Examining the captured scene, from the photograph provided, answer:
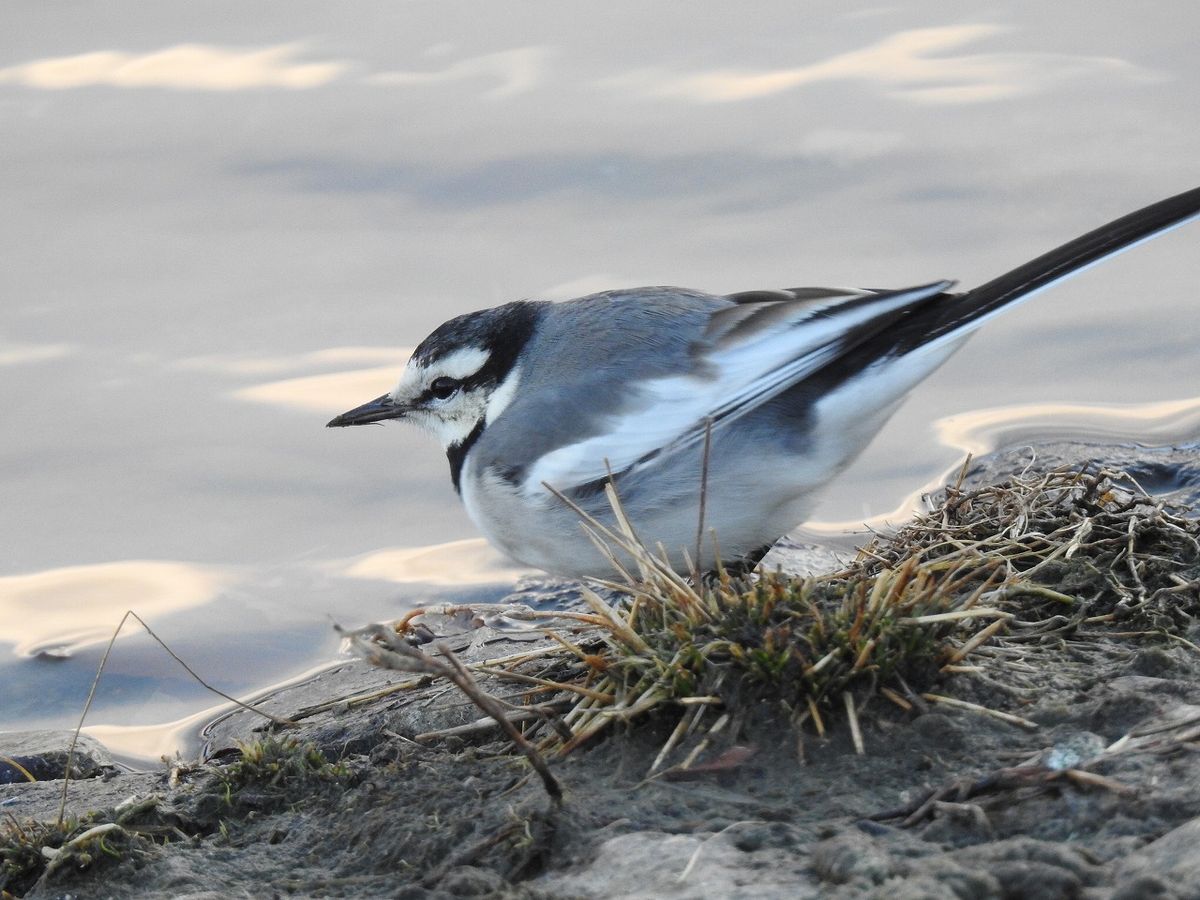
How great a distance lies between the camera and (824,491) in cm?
543

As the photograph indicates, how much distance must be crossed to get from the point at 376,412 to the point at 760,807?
3346mm

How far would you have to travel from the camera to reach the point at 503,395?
232 inches

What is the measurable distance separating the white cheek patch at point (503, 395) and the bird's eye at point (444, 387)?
7.6 inches

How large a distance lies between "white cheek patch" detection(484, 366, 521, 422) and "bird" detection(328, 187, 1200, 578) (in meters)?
0.19

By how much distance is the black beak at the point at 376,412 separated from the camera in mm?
6336

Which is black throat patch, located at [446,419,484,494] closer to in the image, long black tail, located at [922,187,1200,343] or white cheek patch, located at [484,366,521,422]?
white cheek patch, located at [484,366,521,422]

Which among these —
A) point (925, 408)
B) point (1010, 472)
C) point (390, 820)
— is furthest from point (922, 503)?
point (390, 820)

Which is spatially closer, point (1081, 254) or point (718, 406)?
point (1081, 254)

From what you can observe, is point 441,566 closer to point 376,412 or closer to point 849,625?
point 376,412

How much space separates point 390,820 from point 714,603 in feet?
3.39

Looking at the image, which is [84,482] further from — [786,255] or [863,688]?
[863,688]

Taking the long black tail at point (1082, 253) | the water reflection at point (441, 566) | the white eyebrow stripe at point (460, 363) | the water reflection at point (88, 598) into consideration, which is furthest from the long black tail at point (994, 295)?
the water reflection at point (88, 598)

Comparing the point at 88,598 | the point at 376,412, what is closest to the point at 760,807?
the point at 376,412

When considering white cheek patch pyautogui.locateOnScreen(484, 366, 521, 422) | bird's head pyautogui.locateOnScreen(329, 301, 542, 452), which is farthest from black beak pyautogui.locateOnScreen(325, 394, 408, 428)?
white cheek patch pyautogui.locateOnScreen(484, 366, 521, 422)
